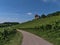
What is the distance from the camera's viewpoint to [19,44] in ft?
90.8

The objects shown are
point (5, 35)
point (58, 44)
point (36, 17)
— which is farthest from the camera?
point (36, 17)

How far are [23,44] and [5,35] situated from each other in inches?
666

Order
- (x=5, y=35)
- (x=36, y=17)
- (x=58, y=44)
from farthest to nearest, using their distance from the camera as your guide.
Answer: (x=36, y=17) → (x=5, y=35) → (x=58, y=44)

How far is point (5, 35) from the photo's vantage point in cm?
4403

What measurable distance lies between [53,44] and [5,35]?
18.4m

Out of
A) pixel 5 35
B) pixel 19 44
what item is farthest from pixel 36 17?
pixel 19 44

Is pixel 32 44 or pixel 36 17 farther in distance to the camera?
pixel 36 17

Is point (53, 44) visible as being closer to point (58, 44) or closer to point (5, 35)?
point (58, 44)

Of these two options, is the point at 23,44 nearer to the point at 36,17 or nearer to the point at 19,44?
the point at 19,44

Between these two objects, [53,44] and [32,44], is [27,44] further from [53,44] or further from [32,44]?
[53,44]

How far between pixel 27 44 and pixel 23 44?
1.66ft

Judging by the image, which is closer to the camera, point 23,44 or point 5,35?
point 23,44

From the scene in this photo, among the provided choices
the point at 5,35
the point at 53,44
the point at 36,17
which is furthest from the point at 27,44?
the point at 36,17

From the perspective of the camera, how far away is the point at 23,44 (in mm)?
27609
